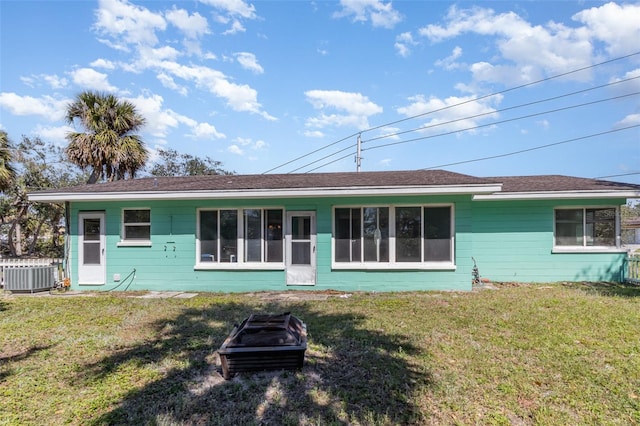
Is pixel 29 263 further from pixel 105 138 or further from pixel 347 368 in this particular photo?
pixel 347 368

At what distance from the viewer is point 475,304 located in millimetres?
7027

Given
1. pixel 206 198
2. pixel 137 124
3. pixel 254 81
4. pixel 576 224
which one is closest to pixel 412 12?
pixel 254 81

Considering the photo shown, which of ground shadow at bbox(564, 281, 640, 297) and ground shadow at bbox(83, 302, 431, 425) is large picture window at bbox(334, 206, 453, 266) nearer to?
ground shadow at bbox(564, 281, 640, 297)

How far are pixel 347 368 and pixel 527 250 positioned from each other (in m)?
8.69

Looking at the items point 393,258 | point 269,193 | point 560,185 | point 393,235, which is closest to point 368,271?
point 393,258

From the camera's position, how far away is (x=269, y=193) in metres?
8.55

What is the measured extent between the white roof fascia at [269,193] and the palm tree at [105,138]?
607cm

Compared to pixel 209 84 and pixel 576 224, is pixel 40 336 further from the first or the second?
pixel 209 84

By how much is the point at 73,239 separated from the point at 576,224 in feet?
47.9

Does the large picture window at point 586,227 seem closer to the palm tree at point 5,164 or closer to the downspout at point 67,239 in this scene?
the downspout at point 67,239

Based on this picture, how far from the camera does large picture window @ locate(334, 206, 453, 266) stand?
875cm

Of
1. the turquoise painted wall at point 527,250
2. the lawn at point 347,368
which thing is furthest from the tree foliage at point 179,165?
the turquoise painted wall at point 527,250

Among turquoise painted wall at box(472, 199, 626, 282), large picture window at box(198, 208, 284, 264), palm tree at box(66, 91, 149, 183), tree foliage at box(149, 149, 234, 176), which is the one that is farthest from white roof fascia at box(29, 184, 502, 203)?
tree foliage at box(149, 149, 234, 176)

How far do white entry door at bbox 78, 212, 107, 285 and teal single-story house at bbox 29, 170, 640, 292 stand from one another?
3 centimetres
